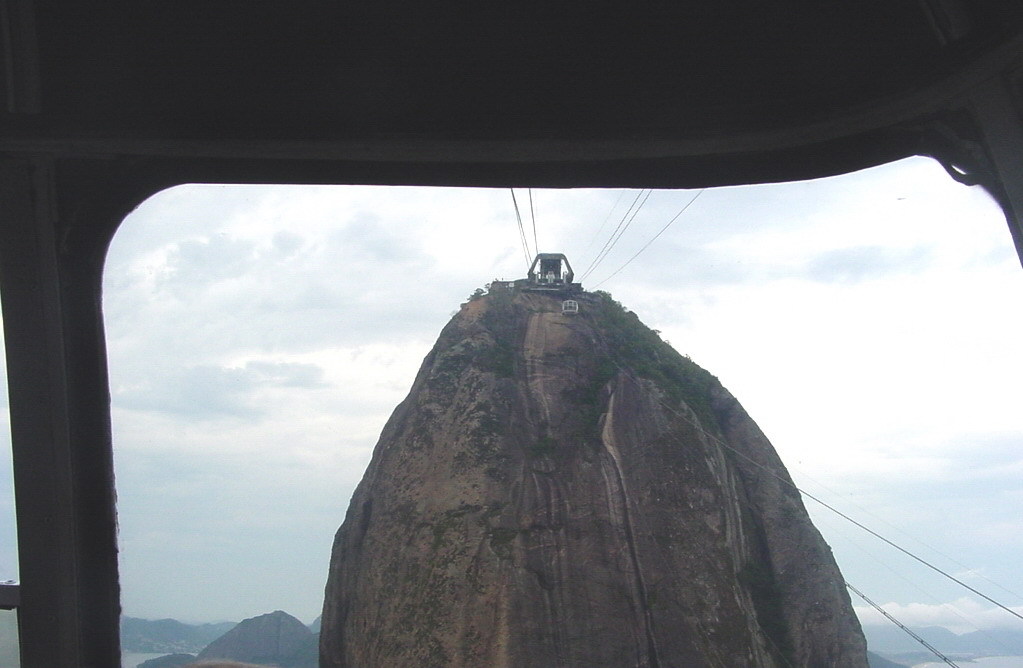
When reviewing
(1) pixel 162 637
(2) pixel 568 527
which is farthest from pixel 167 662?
(2) pixel 568 527

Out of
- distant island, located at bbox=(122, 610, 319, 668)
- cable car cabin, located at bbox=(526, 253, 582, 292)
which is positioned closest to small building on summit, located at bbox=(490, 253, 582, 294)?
cable car cabin, located at bbox=(526, 253, 582, 292)

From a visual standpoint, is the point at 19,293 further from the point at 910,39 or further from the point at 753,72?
the point at 910,39

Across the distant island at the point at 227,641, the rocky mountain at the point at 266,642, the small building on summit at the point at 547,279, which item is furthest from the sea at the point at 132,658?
the small building on summit at the point at 547,279

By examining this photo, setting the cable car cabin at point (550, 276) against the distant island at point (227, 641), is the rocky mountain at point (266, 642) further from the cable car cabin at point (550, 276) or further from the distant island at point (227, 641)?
the cable car cabin at point (550, 276)

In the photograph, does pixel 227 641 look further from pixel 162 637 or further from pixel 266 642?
pixel 162 637

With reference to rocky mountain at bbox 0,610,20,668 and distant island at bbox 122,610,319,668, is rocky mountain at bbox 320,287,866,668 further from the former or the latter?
rocky mountain at bbox 0,610,20,668
